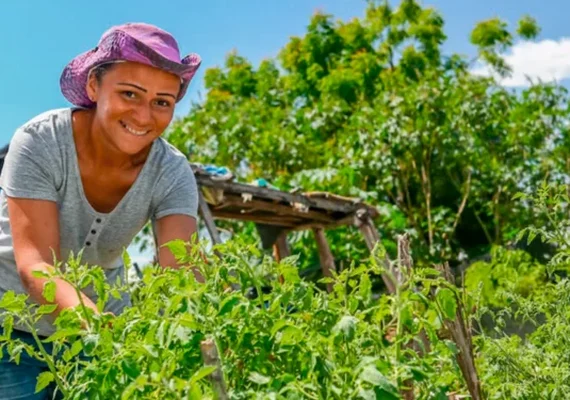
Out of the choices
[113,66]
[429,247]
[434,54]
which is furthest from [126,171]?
[434,54]

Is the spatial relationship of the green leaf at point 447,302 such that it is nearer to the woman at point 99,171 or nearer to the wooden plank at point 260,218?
the woman at point 99,171

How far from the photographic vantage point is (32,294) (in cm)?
193

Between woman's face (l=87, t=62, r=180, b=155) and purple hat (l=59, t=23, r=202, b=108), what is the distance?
27 mm

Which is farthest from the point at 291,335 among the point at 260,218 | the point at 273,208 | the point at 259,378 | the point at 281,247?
the point at 281,247

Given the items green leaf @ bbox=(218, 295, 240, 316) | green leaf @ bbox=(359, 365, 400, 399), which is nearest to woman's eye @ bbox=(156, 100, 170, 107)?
green leaf @ bbox=(218, 295, 240, 316)

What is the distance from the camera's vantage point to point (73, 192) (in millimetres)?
2268

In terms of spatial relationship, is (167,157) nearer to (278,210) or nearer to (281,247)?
(278,210)

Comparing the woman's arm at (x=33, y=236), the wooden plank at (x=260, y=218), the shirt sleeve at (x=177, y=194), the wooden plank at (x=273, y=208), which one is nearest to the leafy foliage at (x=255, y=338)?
the woman's arm at (x=33, y=236)

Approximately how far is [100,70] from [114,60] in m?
0.08

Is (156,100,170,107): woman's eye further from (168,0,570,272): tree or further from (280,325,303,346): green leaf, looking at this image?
(168,0,570,272): tree

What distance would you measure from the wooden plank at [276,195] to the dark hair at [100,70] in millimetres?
4662

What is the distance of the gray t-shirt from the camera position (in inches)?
84.1

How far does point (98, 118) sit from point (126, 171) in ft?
0.60

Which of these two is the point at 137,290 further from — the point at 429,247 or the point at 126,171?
the point at 429,247
